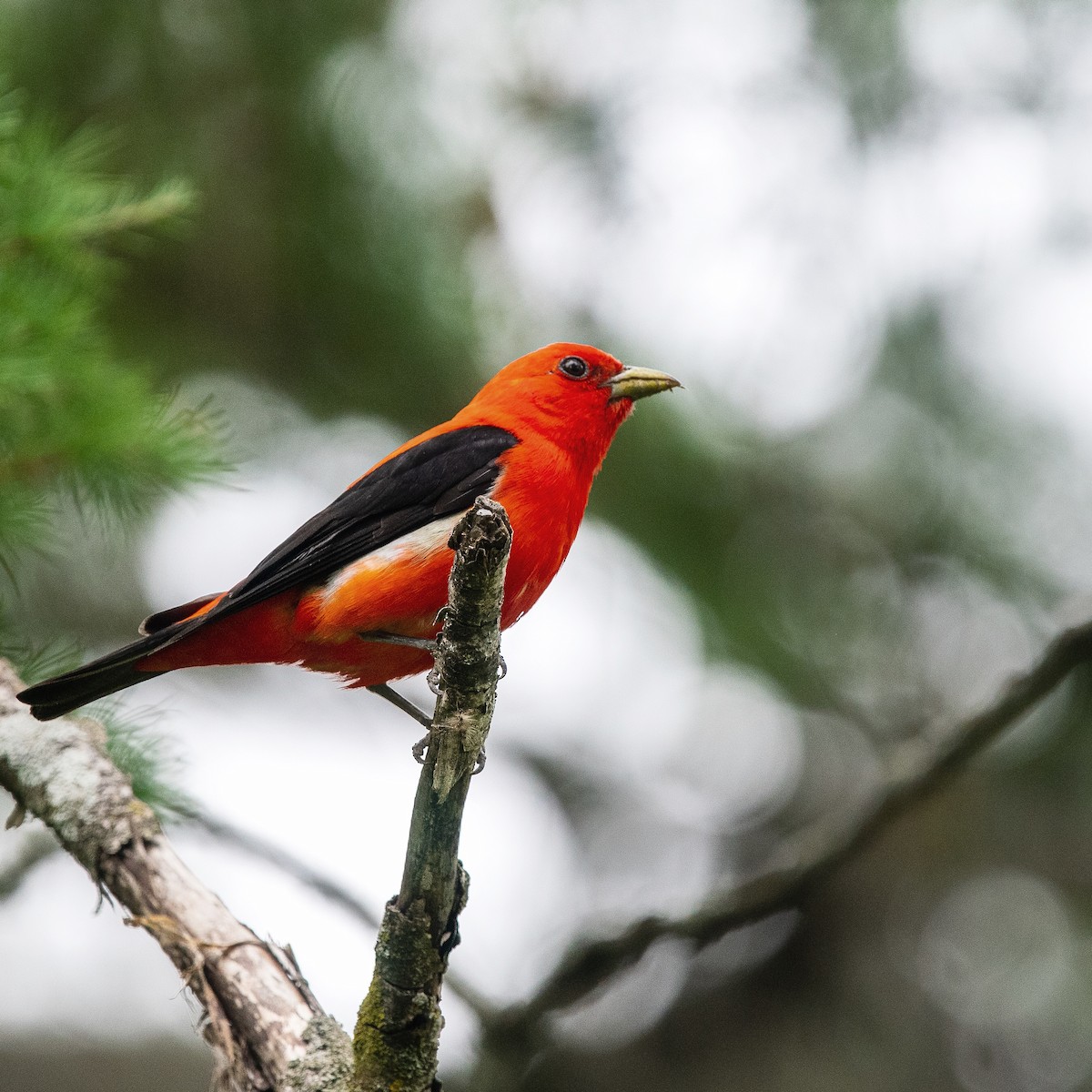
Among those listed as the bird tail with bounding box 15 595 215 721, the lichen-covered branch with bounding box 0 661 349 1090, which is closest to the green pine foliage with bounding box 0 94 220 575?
the bird tail with bounding box 15 595 215 721

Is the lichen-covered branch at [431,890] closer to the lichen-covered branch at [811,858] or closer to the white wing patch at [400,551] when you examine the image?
the white wing patch at [400,551]

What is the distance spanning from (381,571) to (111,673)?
91 cm

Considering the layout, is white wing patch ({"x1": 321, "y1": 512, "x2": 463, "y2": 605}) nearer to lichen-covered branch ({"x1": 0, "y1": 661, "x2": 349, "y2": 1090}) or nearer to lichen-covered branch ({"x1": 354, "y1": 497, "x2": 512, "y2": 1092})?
lichen-covered branch ({"x1": 0, "y1": 661, "x2": 349, "y2": 1090})

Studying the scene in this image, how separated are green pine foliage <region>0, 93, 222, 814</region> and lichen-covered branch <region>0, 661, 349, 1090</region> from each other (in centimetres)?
23

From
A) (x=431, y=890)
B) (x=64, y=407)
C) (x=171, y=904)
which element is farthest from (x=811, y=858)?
(x=64, y=407)

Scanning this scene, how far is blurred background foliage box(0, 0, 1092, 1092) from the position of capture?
19.1 feet

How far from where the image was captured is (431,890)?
9.55 ft

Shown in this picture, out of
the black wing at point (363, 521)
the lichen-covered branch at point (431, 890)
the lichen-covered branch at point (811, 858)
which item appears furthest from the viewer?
the lichen-covered branch at point (811, 858)

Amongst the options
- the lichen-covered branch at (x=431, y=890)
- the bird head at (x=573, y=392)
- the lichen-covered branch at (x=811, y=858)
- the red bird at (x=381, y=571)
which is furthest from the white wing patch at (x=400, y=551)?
the lichen-covered branch at (x=811, y=858)

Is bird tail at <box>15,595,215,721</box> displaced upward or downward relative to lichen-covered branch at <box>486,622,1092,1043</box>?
upward

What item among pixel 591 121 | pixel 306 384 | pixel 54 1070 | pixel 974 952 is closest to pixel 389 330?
pixel 306 384

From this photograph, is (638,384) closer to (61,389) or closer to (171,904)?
(61,389)

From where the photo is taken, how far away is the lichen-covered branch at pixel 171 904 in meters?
2.99

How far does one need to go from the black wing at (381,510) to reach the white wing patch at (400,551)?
3 centimetres
